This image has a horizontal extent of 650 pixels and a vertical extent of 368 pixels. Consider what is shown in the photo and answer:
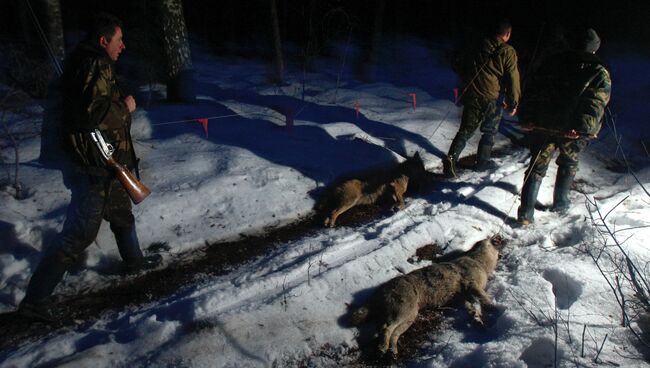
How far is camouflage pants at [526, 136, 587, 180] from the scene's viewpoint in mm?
4883

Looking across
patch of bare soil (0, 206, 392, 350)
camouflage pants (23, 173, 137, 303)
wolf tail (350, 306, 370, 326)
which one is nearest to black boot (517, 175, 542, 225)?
patch of bare soil (0, 206, 392, 350)

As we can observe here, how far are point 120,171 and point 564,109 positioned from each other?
4815mm

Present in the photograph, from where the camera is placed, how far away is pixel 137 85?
10.4 m

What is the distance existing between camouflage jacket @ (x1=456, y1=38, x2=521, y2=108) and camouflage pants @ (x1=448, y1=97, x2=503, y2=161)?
115mm

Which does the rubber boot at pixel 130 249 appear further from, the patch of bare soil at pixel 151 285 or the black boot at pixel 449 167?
the black boot at pixel 449 167

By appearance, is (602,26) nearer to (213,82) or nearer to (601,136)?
(601,136)

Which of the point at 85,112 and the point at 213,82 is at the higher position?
the point at 85,112

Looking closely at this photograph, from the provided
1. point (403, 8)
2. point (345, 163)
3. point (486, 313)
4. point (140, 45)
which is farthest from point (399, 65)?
point (486, 313)

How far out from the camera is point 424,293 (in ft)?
12.3

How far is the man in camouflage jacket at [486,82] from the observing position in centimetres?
588

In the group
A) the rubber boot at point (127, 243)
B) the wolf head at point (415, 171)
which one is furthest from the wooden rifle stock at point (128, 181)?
the wolf head at point (415, 171)

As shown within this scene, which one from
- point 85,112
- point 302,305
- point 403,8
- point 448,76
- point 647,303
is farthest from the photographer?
point 403,8

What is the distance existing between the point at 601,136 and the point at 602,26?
1001cm

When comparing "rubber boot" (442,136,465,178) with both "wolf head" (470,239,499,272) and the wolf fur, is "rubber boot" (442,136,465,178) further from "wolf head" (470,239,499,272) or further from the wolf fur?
the wolf fur
